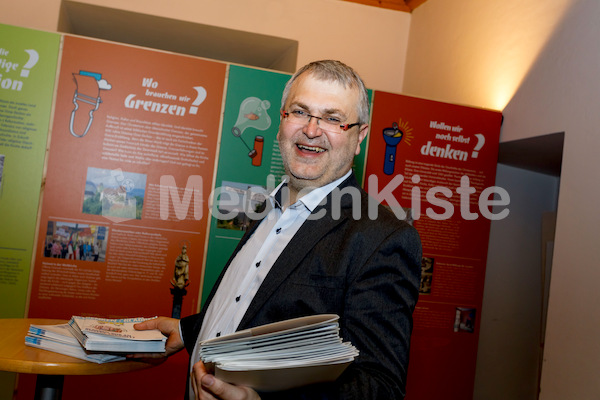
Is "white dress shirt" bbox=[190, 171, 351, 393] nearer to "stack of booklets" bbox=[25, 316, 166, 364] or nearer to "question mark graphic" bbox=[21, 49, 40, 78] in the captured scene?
"stack of booklets" bbox=[25, 316, 166, 364]

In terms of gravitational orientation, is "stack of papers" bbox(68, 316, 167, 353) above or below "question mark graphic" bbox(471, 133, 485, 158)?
below

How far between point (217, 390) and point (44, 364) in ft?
2.95

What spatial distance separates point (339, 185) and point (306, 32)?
159 inches

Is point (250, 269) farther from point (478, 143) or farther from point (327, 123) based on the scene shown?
point (478, 143)

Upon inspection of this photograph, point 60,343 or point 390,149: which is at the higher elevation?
point 390,149

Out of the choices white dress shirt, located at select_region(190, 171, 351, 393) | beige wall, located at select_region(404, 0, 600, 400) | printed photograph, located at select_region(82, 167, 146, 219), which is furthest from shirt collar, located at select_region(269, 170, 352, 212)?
printed photograph, located at select_region(82, 167, 146, 219)

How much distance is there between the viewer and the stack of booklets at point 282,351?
3.25 ft

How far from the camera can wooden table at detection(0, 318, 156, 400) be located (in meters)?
1.66

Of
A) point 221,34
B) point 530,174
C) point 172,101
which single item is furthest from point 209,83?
point 530,174

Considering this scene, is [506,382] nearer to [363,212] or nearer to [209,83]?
[209,83]

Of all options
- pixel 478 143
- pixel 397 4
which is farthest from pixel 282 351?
pixel 397 4

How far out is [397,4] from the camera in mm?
5699

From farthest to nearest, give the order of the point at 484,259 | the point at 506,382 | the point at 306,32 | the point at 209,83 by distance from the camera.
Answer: the point at 306,32 → the point at 506,382 → the point at 484,259 → the point at 209,83

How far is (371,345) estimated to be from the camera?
3.82 feet
